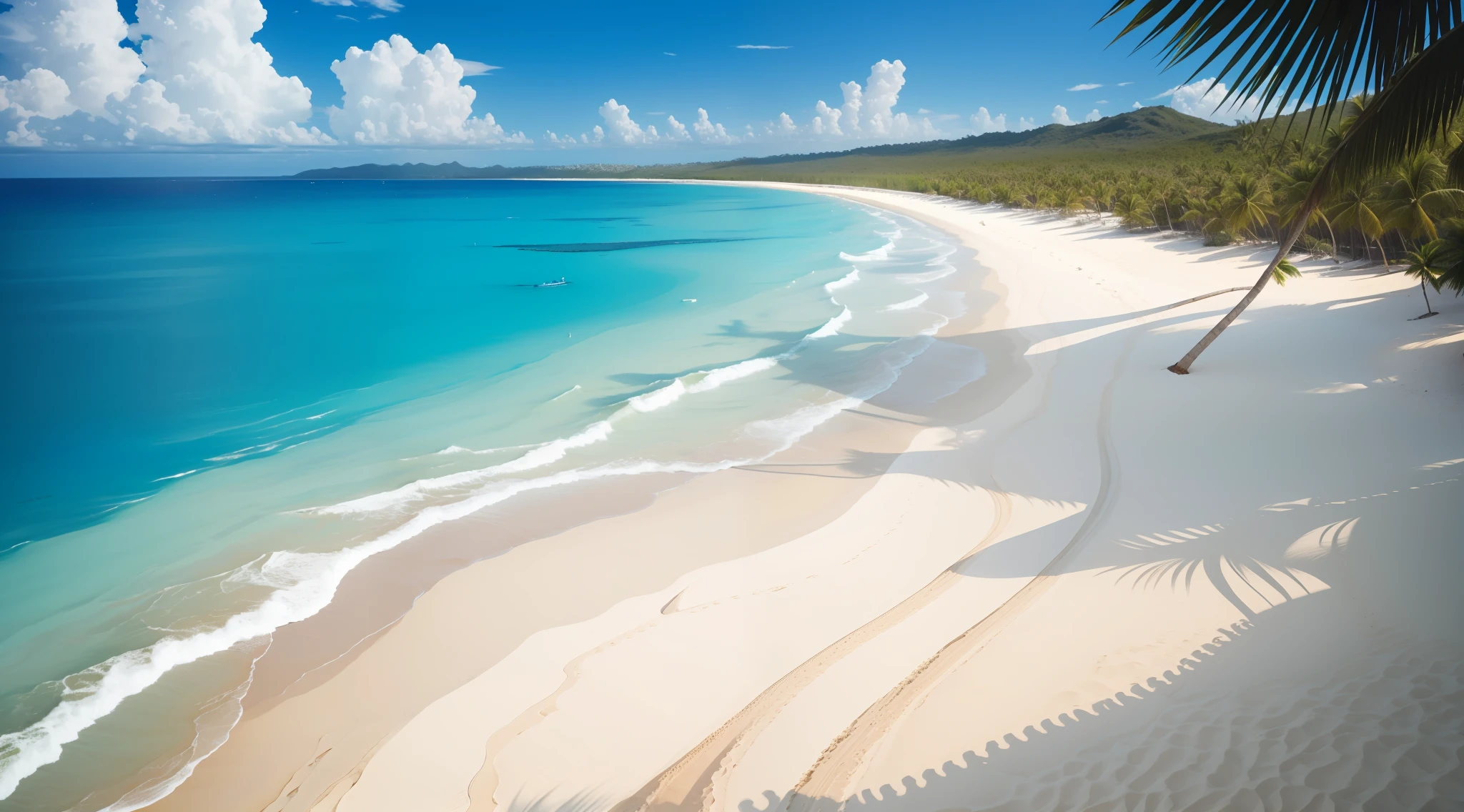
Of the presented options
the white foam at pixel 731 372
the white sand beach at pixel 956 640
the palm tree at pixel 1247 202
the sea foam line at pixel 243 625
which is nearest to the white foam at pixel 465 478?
the sea foam line at pixel 243 625

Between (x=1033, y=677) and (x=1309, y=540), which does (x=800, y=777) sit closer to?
(x=1033, y=677)

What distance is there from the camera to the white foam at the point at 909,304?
18859 millimetres

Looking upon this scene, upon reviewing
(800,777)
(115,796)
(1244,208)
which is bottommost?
(115,796)

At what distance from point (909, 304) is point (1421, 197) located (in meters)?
10.1

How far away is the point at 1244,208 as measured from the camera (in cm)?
1830

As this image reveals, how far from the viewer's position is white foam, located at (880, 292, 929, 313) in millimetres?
18859

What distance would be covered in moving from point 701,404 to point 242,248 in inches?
1553

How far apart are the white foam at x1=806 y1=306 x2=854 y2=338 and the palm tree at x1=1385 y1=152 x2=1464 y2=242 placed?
10.2m

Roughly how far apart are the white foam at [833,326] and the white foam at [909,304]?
1128mm

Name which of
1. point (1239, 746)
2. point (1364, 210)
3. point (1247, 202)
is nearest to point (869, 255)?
point (1247, 202)

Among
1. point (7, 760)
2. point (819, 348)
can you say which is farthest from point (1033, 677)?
point (819, 348)

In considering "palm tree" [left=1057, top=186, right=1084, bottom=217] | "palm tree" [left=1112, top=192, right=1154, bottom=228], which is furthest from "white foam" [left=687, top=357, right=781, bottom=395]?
"palm tree" [left=1057, top=186, right=1084, bottom=217]

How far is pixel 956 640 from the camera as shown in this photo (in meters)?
5.19

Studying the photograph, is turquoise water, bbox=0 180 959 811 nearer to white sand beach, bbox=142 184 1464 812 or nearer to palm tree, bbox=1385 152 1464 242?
white sand beach, bbox=142 184 1464 812
